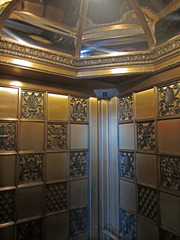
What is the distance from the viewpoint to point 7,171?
5.72ft

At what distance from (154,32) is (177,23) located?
203 millimetres

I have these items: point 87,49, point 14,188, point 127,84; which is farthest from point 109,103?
point 14,188

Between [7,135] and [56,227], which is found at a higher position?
[7,135]

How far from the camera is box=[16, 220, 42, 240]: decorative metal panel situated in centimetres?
177

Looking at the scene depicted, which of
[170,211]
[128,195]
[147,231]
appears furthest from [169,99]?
[147,231]

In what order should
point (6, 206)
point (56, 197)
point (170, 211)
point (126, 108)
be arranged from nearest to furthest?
point (170, 211), point (6, 206), point (56, 197), point (126, 108)

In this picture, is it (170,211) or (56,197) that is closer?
(170,211)

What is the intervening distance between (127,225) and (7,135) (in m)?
1.44

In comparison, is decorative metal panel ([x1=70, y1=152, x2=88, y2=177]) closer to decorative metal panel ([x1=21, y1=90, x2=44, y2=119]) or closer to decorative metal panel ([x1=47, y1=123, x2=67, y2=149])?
decorative metal panel ([x1=47, y1=123, x2=67, y2=149])

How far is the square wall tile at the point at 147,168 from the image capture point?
5.66 feet

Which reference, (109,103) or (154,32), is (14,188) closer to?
(109,103)

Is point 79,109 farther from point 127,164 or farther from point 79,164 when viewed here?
point 127,164

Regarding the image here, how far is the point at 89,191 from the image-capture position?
6.99 ft

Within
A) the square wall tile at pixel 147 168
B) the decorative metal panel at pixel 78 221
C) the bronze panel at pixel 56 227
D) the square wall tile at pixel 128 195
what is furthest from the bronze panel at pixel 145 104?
the bronze panel at pixel 56 227
